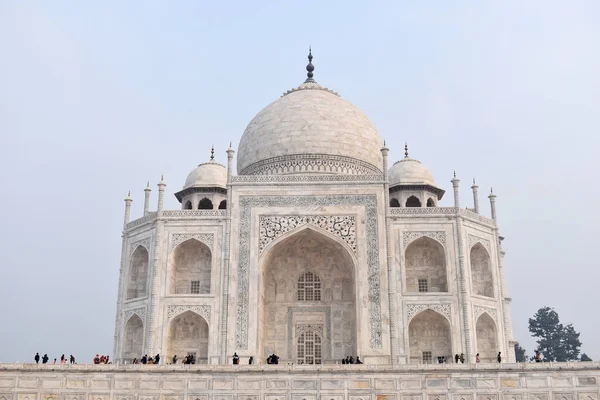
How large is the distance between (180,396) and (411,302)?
817cm

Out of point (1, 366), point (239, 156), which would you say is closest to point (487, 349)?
point (239, 156)

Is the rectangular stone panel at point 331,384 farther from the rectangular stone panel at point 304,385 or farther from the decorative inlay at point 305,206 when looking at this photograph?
the decorative inlay at point 305,206

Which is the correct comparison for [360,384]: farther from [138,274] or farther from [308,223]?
[138,274]

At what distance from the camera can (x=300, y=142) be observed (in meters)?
25.5

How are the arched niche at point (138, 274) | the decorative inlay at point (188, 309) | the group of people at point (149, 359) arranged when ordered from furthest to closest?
the arched niche at point (138, 274), the decorative inlay at point (188, 309), the group of people at point (149, 359)

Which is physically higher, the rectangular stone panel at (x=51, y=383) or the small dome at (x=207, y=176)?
the small dome at (x=207, y=176)

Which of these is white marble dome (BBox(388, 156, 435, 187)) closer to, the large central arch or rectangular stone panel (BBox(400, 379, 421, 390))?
the large central arch

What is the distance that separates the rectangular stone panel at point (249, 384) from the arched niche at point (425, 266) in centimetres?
744

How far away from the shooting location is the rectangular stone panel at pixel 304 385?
53.3ft

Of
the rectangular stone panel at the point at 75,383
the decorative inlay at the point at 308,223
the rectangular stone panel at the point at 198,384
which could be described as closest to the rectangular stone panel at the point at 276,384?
the rectangular stone panel at the point at 198,384

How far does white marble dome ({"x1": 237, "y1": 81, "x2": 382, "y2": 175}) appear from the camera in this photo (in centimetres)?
2527

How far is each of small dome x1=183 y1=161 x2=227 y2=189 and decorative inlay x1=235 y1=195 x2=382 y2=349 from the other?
3601 mm

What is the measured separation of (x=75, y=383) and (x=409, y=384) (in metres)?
8.30

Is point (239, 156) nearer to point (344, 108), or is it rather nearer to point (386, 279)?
point (344, 108)
